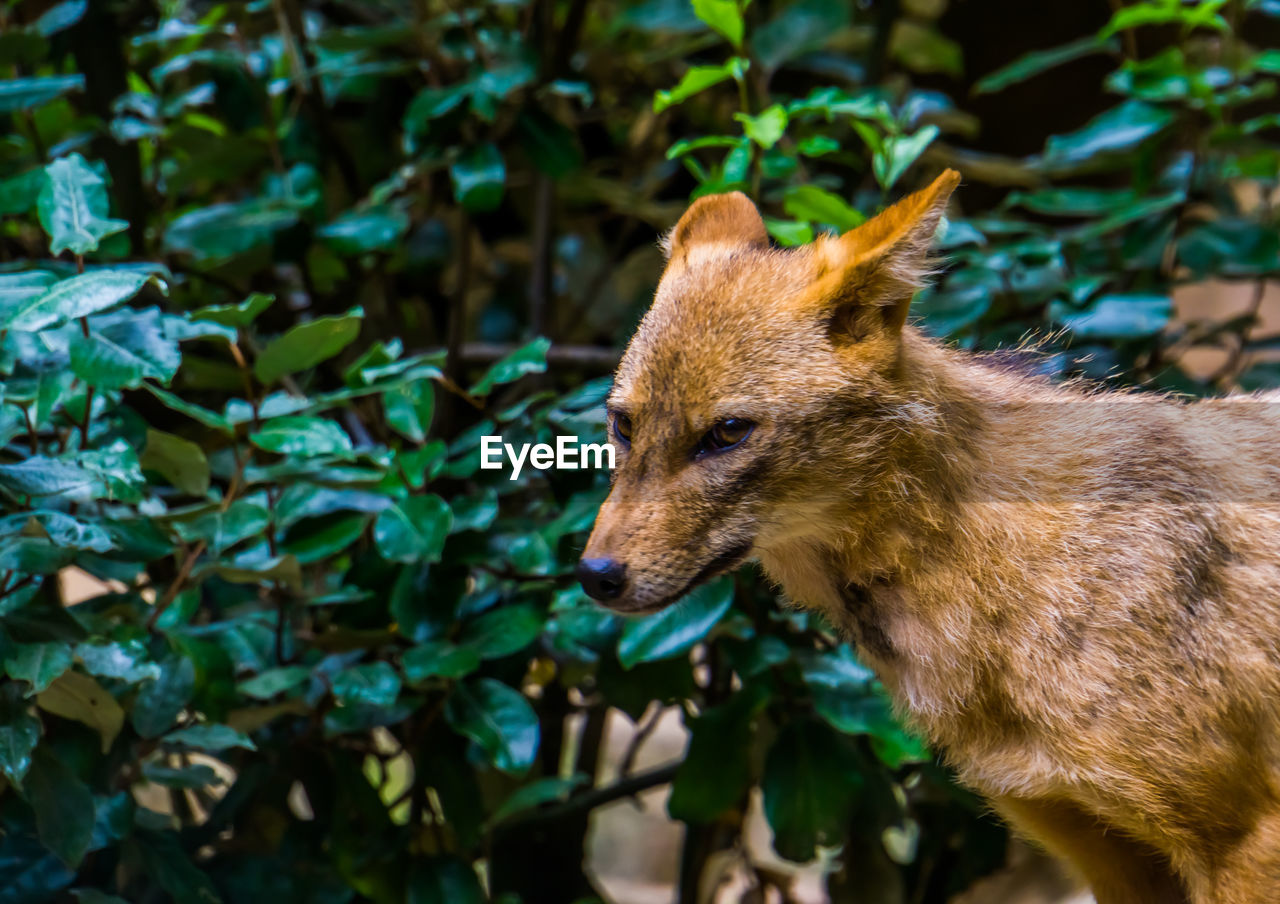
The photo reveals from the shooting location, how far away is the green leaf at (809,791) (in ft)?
7.83

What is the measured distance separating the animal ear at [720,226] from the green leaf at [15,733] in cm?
126

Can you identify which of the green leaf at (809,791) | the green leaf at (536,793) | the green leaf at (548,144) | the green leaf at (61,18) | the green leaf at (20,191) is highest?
the green leaf at (61,18)

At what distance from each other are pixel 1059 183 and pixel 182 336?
3423 mm

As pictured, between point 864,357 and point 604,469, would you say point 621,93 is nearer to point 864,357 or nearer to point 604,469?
point 604,469

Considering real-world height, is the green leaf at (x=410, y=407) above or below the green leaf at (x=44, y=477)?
below

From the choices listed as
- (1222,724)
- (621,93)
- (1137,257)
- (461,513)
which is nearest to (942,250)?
(1137,257)

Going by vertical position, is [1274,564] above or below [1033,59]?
below

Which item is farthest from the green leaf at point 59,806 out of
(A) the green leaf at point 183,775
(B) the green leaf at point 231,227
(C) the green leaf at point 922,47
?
(C) the green leaf at point 922,47

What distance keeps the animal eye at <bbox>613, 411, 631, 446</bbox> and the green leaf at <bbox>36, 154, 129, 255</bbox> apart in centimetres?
93

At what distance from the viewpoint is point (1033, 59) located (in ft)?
9.82

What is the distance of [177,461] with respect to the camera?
2.18 metres

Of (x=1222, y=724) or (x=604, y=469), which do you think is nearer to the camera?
(x=1222, y=724)

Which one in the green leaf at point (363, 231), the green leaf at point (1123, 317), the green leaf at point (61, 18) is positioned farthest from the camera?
the green leaf at point (363, 231)

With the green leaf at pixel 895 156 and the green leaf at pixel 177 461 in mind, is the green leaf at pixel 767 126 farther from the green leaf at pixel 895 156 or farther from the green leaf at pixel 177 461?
the green leaf at pixel 177 461
